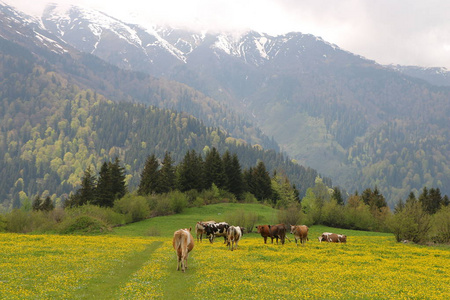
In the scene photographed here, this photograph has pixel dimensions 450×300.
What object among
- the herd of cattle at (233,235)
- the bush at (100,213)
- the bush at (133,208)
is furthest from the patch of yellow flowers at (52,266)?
the bush at (133,208)

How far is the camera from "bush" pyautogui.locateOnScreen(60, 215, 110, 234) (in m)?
53.9

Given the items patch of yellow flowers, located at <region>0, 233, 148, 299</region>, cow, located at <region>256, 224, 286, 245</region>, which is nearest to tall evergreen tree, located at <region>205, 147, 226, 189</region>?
cow, located at <region>256, 224, 286, 245</region>

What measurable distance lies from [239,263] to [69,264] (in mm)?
13289

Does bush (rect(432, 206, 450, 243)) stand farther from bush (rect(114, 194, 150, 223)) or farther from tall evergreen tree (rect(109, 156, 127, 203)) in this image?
tall evergreen tree (rect(109, 156, 127, 203))

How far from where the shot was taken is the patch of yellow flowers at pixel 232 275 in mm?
19156

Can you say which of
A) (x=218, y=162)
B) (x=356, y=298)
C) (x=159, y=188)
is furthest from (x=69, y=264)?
(x=218, y=162)

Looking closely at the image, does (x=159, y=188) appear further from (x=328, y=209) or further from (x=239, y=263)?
(x=239, y=263)

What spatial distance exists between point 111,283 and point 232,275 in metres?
8.09

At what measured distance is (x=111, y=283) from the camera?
71.5 ft

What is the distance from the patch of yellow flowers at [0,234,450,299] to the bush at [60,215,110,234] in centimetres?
1939

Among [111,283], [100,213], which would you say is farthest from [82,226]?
[111,283]

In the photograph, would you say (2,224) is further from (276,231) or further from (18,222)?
(276,231)

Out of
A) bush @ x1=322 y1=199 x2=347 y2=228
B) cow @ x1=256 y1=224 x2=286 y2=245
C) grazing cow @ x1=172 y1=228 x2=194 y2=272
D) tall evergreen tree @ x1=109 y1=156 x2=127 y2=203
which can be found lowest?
bush @ x1=322 y1=199 x2=347 y2=228

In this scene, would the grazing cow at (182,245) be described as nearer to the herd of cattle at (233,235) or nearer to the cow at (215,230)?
the herd of cattle at (233,235)
